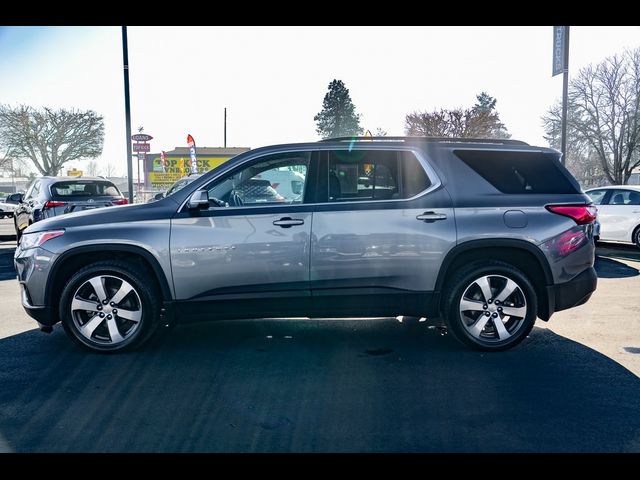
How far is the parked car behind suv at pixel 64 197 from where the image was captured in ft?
36.1

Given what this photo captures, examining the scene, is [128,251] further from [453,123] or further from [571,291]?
[453,123]

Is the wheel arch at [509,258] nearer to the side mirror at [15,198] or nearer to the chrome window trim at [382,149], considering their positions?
the chrome window trim at [382,149]

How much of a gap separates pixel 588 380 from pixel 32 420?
397 cm

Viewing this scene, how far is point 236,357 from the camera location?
16.0 feet

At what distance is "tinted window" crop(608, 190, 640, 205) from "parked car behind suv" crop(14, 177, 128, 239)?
10989 mm

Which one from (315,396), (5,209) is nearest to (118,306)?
(315,396)

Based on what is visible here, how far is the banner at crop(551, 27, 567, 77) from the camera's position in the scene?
17438mm

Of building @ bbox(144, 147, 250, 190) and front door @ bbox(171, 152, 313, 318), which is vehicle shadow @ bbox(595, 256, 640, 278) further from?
building @ bbox(144, 147, 250, 190)

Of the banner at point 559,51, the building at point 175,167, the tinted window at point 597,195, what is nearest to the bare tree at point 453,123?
the building at point 175,167

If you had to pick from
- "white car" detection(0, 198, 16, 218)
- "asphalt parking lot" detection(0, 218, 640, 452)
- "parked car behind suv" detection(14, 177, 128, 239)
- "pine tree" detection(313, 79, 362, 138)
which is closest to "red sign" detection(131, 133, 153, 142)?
"white car" detection(0, 198, 16, 218)

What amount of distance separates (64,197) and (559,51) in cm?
1537
